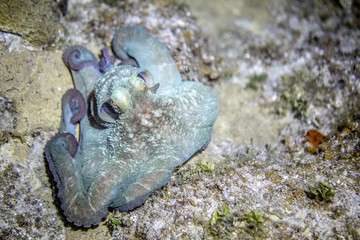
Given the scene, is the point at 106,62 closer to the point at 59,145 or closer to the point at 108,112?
the point at 108,112

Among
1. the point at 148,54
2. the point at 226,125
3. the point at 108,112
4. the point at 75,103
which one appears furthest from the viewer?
the point at 226,125

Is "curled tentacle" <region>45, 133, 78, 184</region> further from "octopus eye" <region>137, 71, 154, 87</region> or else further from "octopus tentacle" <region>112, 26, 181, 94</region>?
"octopus tentacle" <region>112, 26, 181, 94</region>

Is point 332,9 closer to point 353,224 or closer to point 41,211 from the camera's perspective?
point 353,224

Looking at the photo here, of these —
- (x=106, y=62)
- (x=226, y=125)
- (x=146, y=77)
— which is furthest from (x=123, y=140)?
(x=226, y=125)

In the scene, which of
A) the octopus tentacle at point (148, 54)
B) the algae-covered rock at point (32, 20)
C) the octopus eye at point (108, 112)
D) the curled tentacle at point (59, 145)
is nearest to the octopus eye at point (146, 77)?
the octopus tentacle at point (148, 54)

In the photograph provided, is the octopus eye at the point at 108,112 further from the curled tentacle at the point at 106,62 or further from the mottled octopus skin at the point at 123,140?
the curled tentacle at the point at 106,62

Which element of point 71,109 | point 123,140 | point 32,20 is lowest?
point 71,109

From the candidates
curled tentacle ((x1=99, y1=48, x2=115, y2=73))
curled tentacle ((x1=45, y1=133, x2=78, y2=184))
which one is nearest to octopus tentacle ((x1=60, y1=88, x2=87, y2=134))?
curled tentacle ((x1=45, y1=133, x2=78, y2=184))
